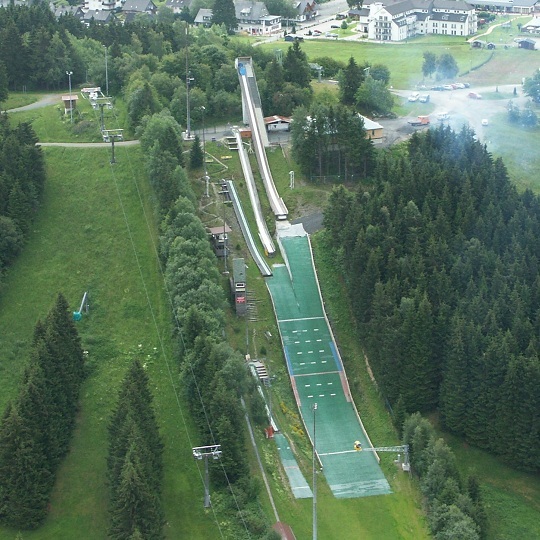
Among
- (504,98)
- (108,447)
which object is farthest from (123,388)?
(504,98)

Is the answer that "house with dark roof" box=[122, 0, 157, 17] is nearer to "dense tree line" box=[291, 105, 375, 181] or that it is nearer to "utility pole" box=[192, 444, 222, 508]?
"dense tree line" box=[291, 105, 375, 181]

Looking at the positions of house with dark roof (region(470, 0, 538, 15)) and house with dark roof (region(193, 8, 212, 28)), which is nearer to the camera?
house with dark roof (region(193, 8, 212, 28))

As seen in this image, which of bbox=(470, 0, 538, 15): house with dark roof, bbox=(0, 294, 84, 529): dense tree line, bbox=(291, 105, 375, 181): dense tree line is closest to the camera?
bbox=(0, 294, 84, 529): dense tree line

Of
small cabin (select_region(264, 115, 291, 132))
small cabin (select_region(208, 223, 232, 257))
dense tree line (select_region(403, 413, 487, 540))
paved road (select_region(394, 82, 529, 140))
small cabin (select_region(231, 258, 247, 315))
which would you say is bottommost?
dense tree line (select_region(403, 413, 487, 540))

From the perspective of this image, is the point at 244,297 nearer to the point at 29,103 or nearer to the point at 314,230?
the point at 314,230

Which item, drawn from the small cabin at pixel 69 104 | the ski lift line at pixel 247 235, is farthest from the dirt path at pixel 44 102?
the ski lift line at pixel 247 235

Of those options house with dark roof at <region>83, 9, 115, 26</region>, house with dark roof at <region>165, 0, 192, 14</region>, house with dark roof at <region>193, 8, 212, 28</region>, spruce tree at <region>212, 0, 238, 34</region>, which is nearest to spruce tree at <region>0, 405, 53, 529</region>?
spruce tree at <region>212, 0, 238, 34</region>
